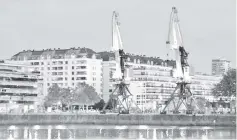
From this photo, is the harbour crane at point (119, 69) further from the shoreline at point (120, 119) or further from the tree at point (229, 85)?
the tree at point (229, 85)

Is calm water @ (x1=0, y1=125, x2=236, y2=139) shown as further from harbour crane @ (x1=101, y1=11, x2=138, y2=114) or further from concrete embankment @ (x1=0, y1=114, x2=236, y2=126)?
harbour crane @ (x1=101, y1=11, x2=138, y2=114)

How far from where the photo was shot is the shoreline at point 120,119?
144500 mm

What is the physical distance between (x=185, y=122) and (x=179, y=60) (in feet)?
55.7

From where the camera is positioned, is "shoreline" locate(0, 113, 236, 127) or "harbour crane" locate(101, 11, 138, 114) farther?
"harbour crane" locate(101, 11, 138, 114)

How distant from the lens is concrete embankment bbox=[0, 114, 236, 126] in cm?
14450

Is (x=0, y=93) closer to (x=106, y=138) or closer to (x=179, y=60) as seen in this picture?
(x=179, y=60)

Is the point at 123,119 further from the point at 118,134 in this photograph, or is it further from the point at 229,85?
the point at 229,85

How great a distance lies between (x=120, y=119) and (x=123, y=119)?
676 millimetres

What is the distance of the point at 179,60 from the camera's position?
15688cm

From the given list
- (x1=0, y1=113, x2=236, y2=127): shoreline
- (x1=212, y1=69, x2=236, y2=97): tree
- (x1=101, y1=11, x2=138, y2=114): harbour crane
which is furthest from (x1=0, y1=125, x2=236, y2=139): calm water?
(x1=212, y1=69, x2=236, y2=97): tree

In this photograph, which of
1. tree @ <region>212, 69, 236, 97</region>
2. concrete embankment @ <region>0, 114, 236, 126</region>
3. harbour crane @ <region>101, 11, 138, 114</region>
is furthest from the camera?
tree @ <region>212, 69, 236, 97</region>

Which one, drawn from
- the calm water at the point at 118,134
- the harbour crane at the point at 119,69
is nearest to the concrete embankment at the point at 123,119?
the harbour crane at the point at 119,69

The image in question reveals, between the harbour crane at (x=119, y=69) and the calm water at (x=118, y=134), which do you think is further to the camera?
the harbour crane at (x=119, y=69)

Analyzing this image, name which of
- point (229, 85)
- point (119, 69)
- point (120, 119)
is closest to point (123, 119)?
point (120, 119)
